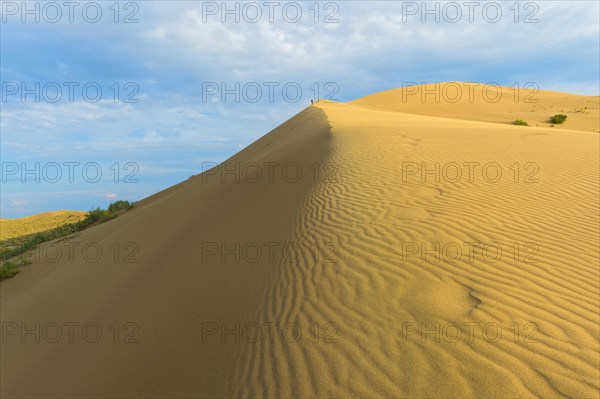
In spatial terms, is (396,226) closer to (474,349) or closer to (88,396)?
(474,349)

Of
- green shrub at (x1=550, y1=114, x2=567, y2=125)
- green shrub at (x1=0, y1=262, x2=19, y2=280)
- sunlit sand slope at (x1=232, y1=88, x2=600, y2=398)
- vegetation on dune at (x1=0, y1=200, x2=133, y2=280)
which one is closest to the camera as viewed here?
sunlit sand slope at (x1=232, y1=88, x2=600, y2=398)

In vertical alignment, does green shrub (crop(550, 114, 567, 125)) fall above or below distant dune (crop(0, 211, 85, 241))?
above

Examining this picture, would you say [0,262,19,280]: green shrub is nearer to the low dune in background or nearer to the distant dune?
the low dune in background

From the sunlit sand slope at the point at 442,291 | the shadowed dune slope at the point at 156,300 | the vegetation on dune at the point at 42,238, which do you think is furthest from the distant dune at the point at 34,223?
the sunlit sand slope at the point at 442,291

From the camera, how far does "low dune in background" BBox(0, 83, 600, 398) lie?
3.33 meters

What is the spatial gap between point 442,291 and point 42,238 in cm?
1770

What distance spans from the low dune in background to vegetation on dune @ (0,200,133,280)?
2.95 metres

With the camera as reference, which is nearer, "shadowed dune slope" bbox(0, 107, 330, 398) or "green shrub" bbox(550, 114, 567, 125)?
"shadowed dune slope" bbox(0, 107, 330, 398)

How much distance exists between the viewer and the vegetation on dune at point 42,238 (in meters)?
11.4

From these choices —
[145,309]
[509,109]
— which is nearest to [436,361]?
[145,309]

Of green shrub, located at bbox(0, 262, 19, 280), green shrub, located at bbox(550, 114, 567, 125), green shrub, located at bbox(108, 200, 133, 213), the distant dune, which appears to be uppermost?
green shrub, located at bbox(550, 114, 567, 125)

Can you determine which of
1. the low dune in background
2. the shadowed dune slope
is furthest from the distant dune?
the low dune in background

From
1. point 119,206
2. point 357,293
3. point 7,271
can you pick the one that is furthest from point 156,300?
point 119,206

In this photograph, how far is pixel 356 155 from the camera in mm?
9375
